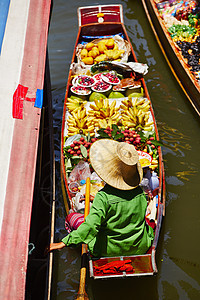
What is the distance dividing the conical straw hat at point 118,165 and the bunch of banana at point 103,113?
2.13 meters

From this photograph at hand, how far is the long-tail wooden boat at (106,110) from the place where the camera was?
453cm

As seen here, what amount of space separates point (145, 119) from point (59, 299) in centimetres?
294

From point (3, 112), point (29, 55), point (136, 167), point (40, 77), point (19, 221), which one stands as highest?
point (29, 55)

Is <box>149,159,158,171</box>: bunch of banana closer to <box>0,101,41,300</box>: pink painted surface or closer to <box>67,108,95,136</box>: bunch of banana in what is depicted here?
<box>67,108,95,136</box>: bunch of banana

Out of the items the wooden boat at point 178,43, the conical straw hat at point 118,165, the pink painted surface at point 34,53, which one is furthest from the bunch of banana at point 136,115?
the pink painted surface at point 34,53

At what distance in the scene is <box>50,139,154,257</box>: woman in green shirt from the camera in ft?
9.68

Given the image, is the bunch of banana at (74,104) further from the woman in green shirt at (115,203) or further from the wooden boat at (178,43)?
the woman in green shirt at (115,203)

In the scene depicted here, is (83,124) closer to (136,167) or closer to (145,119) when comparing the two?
(145,119)

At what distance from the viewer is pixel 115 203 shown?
312cm

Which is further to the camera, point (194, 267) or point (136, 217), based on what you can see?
point (194, 267)

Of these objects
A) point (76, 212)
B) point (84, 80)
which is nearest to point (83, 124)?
point (84, 80)

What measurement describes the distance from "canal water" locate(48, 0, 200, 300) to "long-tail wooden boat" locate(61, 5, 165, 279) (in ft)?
A: 2.34

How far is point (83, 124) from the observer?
17.5 feet

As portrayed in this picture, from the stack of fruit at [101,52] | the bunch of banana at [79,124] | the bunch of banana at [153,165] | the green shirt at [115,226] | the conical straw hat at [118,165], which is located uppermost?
the stack of fruit at [101,52]
